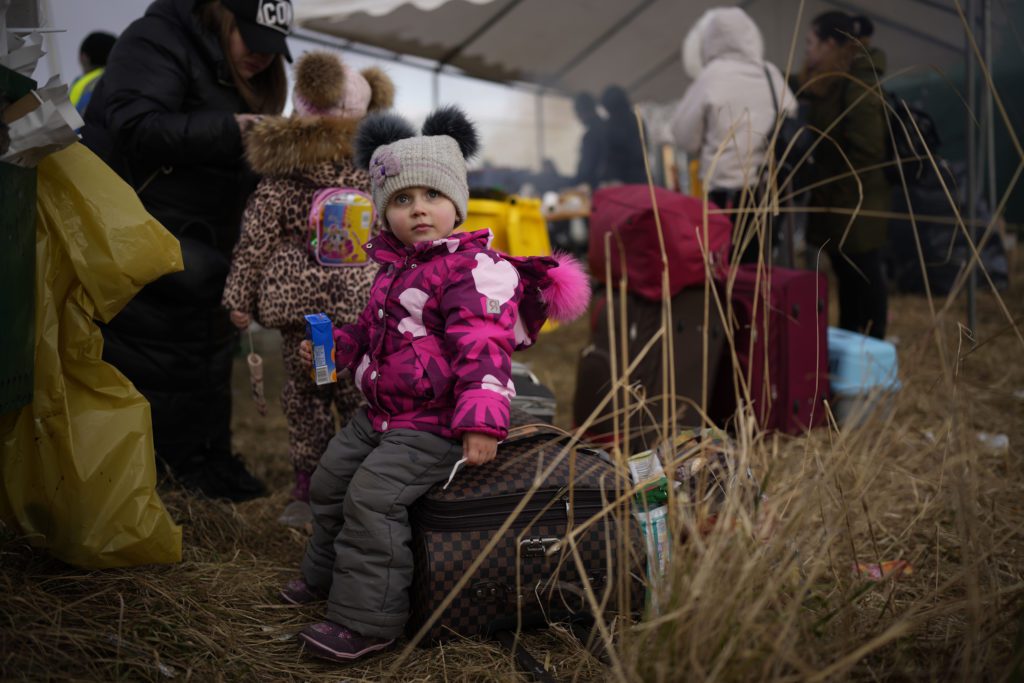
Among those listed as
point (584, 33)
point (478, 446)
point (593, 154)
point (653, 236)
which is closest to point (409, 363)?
point (478, 446)

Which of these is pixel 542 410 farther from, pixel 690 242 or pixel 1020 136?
pixel 1020 136

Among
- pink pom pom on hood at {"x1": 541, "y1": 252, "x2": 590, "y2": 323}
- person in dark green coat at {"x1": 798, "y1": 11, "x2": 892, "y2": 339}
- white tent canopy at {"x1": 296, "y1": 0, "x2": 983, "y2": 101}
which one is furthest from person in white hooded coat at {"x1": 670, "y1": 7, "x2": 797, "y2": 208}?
pink pom pom on hood at {"x1": 541, "y1": 252, "x2": 590, "y2": 323}

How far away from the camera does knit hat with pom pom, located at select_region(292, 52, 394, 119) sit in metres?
2.40

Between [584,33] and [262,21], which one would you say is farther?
[584,33]

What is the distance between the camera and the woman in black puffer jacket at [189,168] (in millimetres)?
2369

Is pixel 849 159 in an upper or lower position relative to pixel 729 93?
lower

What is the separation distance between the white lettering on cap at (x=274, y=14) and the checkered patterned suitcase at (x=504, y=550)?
145cm

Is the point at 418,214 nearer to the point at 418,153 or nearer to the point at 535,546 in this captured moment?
the point at 418,153

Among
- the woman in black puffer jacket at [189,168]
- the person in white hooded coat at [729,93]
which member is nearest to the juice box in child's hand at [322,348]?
the woman in black puffer jacket at [189,168]

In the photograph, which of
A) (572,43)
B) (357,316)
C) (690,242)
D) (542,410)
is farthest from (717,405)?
(572,43)

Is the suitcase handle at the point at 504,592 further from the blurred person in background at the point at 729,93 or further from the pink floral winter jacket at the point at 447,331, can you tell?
the blurred person in background at the point at 729,93

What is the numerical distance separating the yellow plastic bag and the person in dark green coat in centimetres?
288

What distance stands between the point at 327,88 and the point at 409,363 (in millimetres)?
1048

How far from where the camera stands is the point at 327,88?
240 cm
